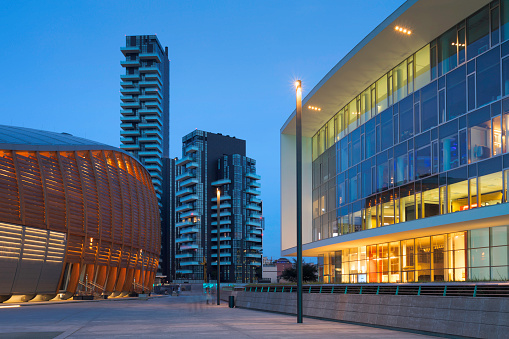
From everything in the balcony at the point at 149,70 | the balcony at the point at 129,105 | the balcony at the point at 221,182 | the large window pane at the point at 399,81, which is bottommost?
→ the large window pane at the point at 399,81

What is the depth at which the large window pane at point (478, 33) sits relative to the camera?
2488 cm

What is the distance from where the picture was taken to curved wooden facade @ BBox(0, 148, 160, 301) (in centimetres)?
4794

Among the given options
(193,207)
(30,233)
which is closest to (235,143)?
(193,207)

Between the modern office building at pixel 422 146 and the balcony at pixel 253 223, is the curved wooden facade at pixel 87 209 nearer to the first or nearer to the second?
the modern office building at pixel 422 146

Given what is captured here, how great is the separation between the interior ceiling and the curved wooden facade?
2412 centimetres

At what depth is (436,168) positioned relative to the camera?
2798 centimetres

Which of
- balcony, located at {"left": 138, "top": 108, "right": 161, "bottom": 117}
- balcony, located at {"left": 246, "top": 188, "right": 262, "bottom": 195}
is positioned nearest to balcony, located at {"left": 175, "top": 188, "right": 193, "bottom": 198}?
balcony, located at {"left": 246, "top": 188, "right": 262, "bottom": 195}

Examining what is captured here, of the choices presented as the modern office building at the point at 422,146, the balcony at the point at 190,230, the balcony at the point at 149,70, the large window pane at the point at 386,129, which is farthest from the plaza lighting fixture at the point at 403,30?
the balcony at the point at 149,70

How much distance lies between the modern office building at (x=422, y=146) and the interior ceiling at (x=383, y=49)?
0.24 feet

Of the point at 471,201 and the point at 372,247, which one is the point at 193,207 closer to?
the point at 372,247

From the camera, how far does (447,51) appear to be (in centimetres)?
2783

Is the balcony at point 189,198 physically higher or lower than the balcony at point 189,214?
higher

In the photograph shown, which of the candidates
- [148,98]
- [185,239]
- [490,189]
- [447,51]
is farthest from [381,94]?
[148,98]

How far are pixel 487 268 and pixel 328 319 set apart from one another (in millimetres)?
7727
